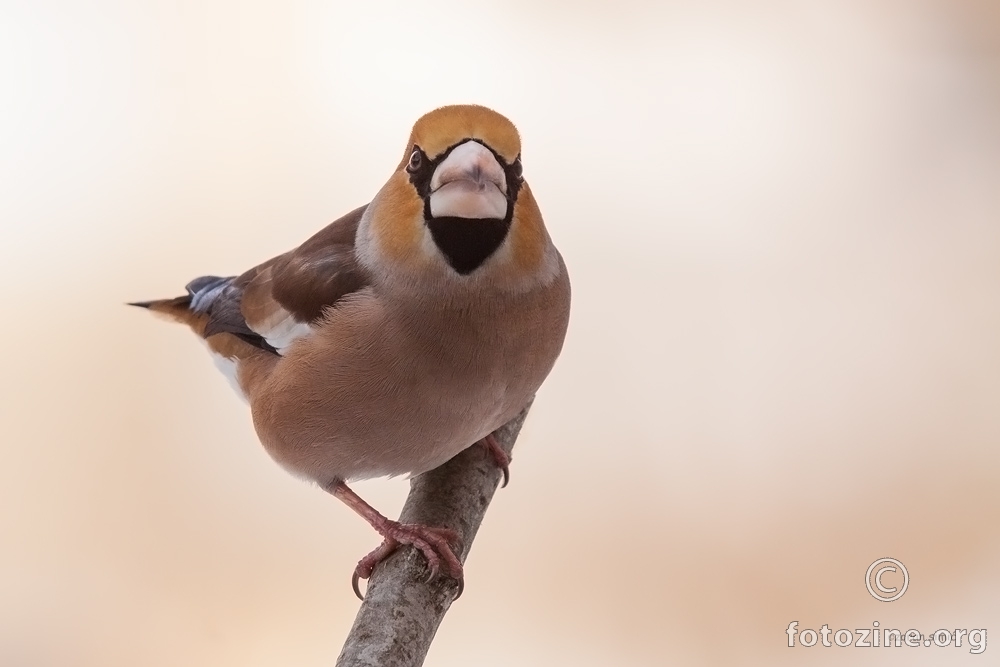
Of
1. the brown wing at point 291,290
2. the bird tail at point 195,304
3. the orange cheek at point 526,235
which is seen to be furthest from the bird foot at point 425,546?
the bird tail at point 195,304

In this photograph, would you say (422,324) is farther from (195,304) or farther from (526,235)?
(195,304)

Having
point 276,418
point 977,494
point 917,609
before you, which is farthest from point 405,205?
point 977,494

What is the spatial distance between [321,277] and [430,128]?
43 centimetres

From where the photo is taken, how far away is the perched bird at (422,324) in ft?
5.98

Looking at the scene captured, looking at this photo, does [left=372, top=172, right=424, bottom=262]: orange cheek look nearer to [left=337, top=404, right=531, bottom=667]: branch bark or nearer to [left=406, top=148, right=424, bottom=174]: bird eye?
[left=406, top=148, right=424, bottom=174]: bird eye

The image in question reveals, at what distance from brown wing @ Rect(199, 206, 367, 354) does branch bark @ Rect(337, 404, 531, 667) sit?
0.43 meters

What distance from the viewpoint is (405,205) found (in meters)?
1.91

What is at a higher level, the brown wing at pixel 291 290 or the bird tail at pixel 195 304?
the bird tail at pixel 195 304

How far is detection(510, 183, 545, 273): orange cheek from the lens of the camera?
6.19 ft

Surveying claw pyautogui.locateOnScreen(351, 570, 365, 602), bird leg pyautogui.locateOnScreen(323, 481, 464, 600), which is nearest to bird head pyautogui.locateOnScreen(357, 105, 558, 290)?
bird leg pyautogui.locateOnScreen(323, 481, 464, 600)

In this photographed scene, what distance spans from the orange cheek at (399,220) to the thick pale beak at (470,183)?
0.38 ft

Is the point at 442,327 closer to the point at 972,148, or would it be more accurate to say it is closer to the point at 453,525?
the point at 453,525

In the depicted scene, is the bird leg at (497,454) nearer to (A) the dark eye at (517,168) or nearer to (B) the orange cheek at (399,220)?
(B) the orange cheek at (399,220)

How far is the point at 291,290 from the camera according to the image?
2.19 meters
